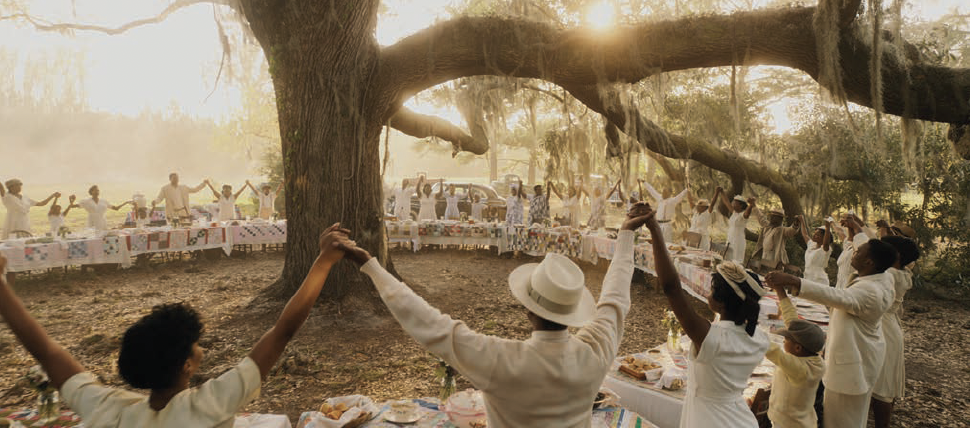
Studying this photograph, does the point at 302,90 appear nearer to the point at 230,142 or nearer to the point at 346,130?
the point at 346,130

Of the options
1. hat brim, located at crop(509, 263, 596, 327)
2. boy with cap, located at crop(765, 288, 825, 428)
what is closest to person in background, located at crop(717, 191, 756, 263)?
boy with cap, located at crop(765, 288, 825, 428)

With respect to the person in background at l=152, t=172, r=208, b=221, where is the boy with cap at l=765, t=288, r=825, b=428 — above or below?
below

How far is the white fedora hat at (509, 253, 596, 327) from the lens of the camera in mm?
1585

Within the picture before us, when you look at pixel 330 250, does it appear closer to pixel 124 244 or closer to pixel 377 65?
pixel 377 65

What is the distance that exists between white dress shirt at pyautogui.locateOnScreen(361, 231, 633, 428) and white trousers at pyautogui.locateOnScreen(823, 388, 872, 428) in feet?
8.83

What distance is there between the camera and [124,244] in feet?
29.7

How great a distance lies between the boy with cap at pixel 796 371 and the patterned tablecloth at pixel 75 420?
9.35 ft

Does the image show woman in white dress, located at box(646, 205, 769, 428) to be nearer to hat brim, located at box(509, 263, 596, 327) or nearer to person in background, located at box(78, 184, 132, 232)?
hat brim, located at box(509, 263, 596, 327)

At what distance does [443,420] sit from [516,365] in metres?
1.38

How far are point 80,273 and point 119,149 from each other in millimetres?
52265

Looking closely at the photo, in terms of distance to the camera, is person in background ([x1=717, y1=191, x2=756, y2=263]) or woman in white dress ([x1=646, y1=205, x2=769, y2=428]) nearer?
woman in white dress ([x1=646, y1=205, x2=769, y2=428])

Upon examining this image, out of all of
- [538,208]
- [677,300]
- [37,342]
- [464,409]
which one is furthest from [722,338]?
[538,208]

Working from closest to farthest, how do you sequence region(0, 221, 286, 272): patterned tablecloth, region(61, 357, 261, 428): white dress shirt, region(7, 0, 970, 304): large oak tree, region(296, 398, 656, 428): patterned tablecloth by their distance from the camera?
region(61, 357, 261, 428): white dress shirt → region(296, 398, 656, 428): patterned tablecloth → region(7, 0, 970, 304): large oak tree → region(0, 221, 286, 272): patterned tablecloth

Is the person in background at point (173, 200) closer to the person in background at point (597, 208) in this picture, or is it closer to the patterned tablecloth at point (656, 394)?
the person in background at point (597, 208)
